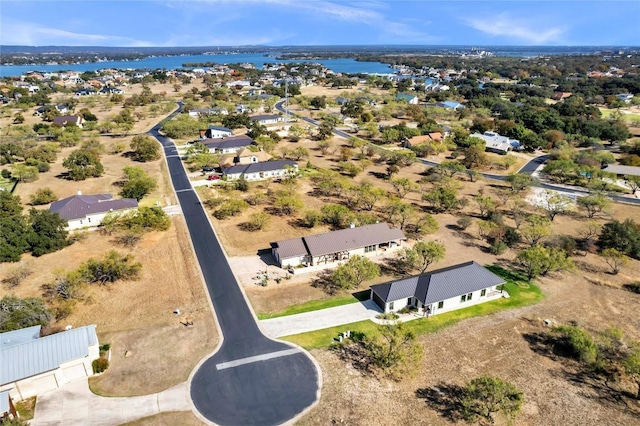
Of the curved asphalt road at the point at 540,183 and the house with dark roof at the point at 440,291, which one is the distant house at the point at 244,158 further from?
the house with dark roof at the point at 440,291

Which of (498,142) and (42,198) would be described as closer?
(42,198)

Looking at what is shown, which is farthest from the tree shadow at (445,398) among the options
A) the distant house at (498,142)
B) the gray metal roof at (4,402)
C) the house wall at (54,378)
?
the distant house at (498,142)

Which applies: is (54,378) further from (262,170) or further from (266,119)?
(266,119)

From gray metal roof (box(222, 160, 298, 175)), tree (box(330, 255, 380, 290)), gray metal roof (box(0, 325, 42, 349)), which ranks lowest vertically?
gray metal roof (box(0, 325, 42, 349))

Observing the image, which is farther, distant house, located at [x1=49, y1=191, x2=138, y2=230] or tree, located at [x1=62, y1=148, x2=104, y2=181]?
tree, located at [x1=62, y1=148, x2=104, y2=181]

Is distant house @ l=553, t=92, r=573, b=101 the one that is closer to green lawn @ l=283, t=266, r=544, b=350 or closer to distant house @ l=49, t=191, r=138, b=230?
green lawn @ l=283, t=266, r=544, b=350

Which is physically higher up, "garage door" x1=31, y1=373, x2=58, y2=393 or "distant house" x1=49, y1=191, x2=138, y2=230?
"distant house" x1=49, y1=191, x2=138, y2=230

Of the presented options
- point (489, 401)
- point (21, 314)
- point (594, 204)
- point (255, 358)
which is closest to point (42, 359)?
point (21, 314)

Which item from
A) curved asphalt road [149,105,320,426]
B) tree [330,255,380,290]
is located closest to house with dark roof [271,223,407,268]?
tree [330,255,380,290]
